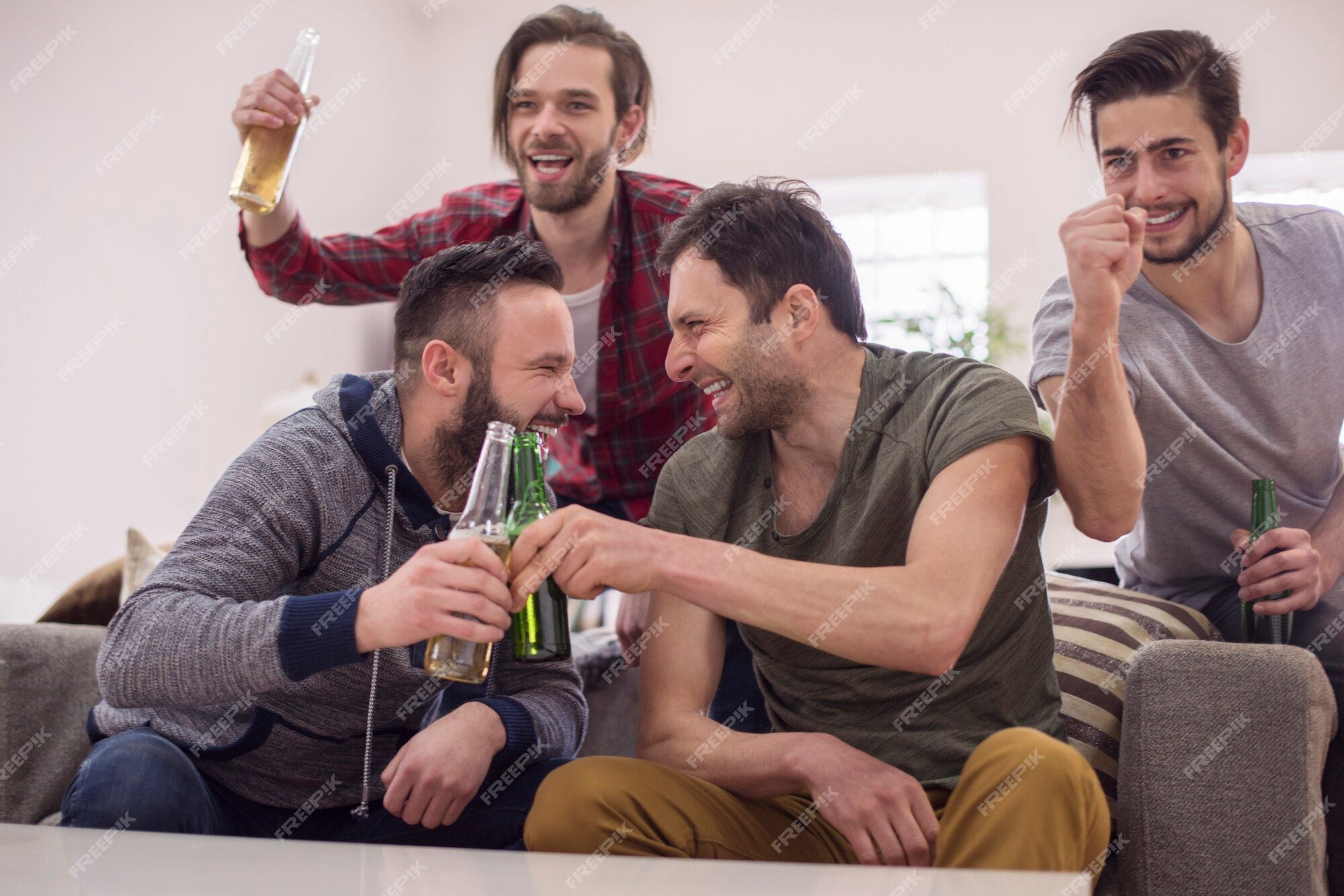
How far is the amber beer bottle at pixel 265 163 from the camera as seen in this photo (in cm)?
182

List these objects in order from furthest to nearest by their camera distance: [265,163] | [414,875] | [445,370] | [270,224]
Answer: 1. [270,224]
2. [265,163]
3. [445,370]
4. [414,875]

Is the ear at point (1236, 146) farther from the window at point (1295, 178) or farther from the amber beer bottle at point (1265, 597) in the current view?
the window at point (1295, 178)

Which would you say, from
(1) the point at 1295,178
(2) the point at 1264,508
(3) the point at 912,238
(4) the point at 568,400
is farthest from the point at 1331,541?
(1) the point at 1295,178

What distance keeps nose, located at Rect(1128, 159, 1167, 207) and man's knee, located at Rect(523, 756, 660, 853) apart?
4.27 feet

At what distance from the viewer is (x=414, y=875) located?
37.2 inches

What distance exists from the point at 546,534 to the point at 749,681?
0.99 meters

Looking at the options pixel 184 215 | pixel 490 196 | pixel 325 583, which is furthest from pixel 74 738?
pixel 184 215

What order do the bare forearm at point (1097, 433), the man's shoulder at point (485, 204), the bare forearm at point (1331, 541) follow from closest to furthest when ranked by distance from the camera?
the bare forearm at point (1097, 433) → the bare forearm at point (1331, 541) → the man's shoulder at point (485, 204)

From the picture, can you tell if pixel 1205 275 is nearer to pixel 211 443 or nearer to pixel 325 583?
pixel 325 583

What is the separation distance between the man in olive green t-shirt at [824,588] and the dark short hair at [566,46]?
2.31 feet

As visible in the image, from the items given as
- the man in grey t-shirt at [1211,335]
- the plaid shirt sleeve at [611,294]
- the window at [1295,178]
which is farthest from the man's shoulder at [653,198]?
the window at [1295,178]

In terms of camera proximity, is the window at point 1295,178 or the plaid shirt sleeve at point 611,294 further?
the window at point 1295,178

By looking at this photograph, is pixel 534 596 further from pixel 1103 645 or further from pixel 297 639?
pixel 1103 645

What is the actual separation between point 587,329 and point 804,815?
46.5 inches
